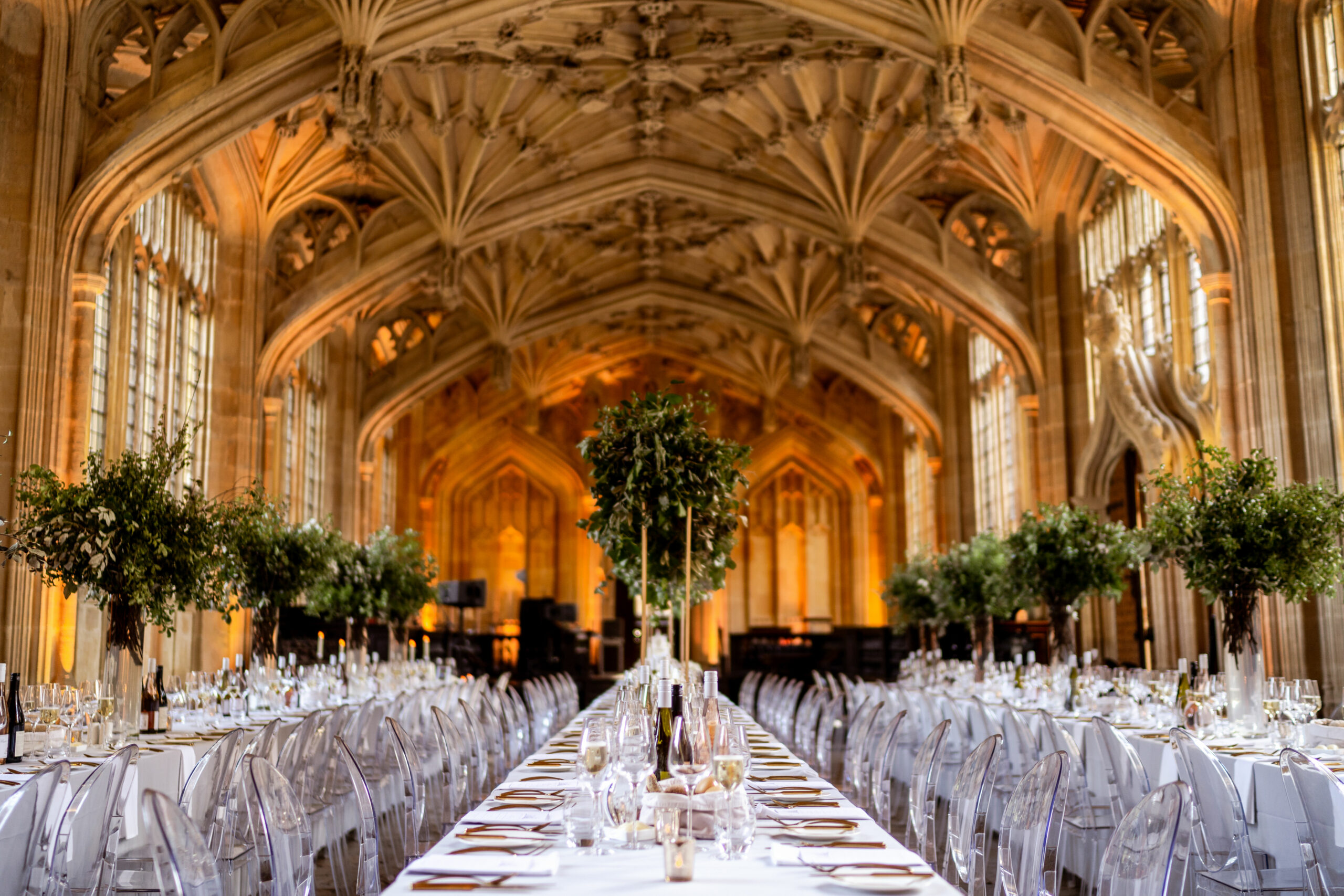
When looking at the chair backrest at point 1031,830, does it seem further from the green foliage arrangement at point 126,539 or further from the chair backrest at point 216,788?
the green foliage arrangement at point 126,539

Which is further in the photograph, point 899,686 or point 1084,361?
point 1084,361

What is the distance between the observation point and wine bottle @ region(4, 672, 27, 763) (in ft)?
16.0

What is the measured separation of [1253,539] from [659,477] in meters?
3.45

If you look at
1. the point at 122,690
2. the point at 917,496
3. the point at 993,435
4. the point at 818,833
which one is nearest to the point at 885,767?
the point at 818,833

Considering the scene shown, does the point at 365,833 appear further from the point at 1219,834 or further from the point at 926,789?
the point at 1219,834

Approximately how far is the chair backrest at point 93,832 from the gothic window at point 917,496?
62.7ft

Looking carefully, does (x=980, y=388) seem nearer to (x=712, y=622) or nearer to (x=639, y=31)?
(x=639, y=31)

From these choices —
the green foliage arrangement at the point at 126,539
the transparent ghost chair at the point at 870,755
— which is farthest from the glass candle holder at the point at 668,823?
the green foliage arrangement at the point at 126,539

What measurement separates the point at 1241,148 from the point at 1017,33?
2.47m

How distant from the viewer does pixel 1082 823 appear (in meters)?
5.13

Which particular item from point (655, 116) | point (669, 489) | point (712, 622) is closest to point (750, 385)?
point (712, 622)

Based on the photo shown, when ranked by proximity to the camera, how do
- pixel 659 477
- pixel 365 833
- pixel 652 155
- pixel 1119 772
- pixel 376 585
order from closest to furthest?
pixel 365 833 < pixel 1119 772 < pixel 659 477 < pixel 376 585 < pixel 652 155

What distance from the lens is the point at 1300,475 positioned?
10.1 metres

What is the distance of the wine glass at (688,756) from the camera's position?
2869mm
